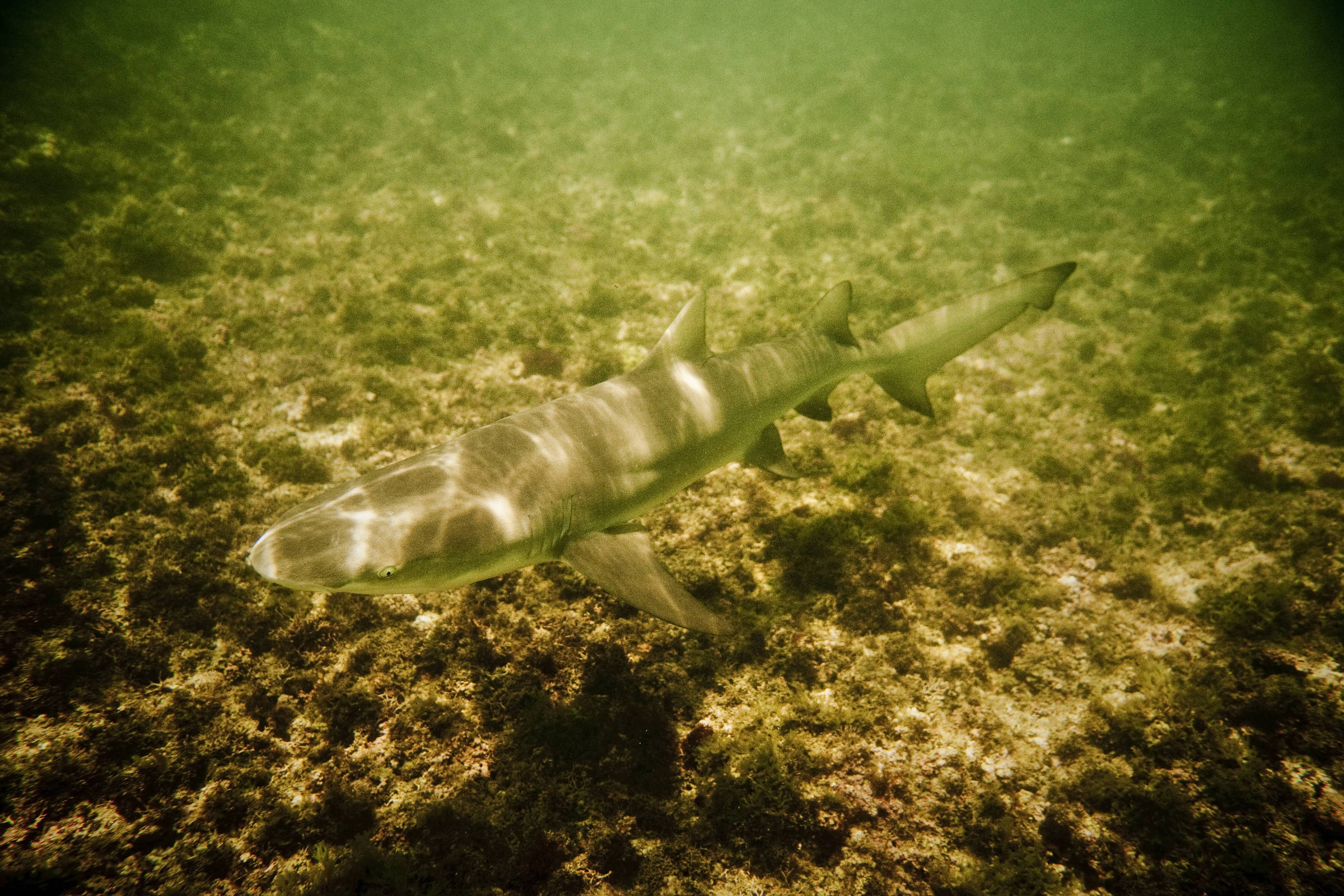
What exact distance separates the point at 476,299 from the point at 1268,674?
9.63 meters

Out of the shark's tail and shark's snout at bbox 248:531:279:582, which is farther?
the shark's tail

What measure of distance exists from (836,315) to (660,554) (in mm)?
2608

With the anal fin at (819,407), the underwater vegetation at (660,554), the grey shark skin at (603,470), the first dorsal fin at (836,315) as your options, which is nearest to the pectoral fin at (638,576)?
the grey shark skin at (603,470)

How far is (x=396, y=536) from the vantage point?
95.3 inches

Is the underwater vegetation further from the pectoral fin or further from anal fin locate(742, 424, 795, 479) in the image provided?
the pectoral fin

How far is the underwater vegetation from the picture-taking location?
3035 millimetres

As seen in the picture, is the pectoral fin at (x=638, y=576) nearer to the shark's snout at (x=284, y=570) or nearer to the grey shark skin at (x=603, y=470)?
the grey shark skin at (x=603, y=470)

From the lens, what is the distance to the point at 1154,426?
20.5 ft

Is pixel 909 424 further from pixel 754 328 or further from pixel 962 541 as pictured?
pixel 754 328

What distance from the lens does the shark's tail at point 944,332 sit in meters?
4.27

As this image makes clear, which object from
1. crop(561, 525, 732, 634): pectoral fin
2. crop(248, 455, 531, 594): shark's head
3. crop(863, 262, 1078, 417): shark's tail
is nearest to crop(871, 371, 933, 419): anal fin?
crop(863, 262, 1078, 417): shark's tail

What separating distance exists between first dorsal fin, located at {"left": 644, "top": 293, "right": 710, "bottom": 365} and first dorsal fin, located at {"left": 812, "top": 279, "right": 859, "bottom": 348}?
1189mm

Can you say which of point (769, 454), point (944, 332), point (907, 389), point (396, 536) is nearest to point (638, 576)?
point (396, 536)

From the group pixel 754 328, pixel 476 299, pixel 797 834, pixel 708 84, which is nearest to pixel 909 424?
pixel 754 328
